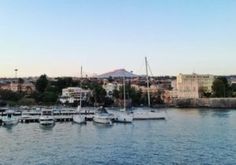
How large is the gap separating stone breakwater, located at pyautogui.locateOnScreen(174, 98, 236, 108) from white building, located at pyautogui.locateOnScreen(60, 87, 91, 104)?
765 inches

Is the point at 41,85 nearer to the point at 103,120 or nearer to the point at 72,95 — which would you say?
the point at 72,95

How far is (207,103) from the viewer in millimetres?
96812

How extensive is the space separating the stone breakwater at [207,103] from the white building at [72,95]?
19.4 metres

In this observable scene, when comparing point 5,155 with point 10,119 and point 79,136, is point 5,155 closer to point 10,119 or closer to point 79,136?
point 79,136

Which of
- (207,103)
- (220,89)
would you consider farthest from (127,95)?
(220,89)

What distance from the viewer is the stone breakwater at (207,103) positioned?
91.9m

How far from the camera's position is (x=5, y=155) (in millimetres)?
26453

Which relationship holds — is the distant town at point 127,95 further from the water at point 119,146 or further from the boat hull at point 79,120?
the water at point 119,146

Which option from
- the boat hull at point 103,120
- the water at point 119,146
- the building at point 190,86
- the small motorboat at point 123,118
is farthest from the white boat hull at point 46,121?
the building at point 190,86

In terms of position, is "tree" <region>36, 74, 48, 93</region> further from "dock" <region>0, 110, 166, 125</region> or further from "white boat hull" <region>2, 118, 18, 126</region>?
"white boat hull" <region>2, 118, 18, 126</region>

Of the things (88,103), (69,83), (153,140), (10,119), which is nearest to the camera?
(153,140)

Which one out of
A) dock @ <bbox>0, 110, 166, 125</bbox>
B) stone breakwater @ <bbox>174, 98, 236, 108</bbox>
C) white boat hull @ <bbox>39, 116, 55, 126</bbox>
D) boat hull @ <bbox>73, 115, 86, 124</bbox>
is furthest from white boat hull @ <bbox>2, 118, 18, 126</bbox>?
stone breakwater @ <bbox>174, 98, 236, 108</bbox>

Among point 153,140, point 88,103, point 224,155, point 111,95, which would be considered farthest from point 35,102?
point 224,155

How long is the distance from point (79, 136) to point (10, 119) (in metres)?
14.2
